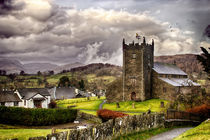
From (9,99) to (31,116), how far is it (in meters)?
38.0

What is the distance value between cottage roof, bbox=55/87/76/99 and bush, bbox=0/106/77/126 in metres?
66.0

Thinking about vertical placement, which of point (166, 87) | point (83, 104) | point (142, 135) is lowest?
point (83, 104)

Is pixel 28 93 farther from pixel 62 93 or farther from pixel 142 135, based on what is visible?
pixel 142 135

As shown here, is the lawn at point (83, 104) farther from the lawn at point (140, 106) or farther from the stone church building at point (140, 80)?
the lawn at point (140, 106)

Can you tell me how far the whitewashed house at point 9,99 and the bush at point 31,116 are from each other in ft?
115

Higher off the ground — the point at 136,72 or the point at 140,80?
the point at 136,72

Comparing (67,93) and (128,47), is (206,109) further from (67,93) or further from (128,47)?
(67,93)

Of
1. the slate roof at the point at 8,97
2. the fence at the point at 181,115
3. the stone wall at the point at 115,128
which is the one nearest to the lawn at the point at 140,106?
the fence at the point at 181,115

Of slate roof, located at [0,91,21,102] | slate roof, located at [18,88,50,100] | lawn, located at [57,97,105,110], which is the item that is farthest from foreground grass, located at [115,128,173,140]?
slate roof, located at [18,88,50,100]

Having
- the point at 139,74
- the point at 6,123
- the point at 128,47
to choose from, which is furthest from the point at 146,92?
the point at 6,123

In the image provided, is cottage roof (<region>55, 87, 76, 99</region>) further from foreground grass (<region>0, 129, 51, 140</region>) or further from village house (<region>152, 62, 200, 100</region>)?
foreground grass (<region>0, 129, 51, 140</region>)

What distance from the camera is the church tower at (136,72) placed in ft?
193

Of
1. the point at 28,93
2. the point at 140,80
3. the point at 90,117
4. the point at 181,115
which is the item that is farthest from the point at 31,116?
the point at 28,93

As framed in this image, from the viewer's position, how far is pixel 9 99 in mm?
65250
